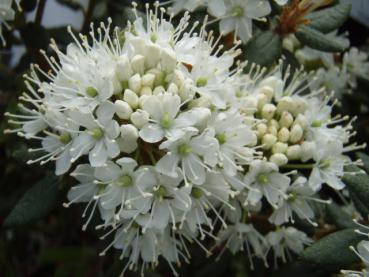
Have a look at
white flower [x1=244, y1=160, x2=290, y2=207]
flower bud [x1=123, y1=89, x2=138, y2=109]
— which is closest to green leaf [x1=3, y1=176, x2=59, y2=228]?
flower bud [x1=123, y1=89, x2=138, y2=109]

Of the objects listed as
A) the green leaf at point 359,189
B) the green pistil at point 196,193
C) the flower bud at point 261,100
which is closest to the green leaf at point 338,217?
the green leaf at point 359,189

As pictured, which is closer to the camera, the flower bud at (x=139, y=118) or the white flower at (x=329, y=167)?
the flower bud at (x=139, y=118)

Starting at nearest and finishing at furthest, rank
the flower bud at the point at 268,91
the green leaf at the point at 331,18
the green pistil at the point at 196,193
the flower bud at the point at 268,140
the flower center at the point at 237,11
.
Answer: the green pistil at the point at 196,193, the flower bud at the point at 268,140, the flower bud at the point at 268,91, the flower center at the point at 237,11, the green leaf at the point at 331,18

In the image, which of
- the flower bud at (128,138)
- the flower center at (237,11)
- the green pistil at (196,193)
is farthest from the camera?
the flower center at (237,11)

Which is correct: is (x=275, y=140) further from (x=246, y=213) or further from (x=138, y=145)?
(x=138, y=145)

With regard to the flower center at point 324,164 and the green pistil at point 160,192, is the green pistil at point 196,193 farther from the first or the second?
the flower center at point 324,164

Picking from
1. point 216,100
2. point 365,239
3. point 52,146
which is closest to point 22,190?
point 52,146

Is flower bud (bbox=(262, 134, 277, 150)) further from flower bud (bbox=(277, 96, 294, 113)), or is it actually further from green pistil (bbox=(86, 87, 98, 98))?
green pistil (bbox=(86, 87, 98, 98))
